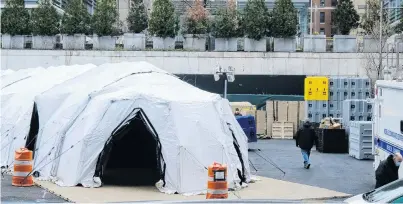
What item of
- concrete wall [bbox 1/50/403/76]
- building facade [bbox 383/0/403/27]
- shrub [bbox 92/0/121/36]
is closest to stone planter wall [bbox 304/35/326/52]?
concrete wall [bbox 1/50/403/76]

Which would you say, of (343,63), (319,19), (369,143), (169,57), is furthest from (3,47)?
(319,19)

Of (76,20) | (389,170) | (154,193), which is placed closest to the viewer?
(389,170)

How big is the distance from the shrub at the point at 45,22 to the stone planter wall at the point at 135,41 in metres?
4.05

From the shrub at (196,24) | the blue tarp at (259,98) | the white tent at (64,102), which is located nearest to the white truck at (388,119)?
the white tent at (64,102)

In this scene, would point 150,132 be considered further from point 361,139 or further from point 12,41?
point 12,41

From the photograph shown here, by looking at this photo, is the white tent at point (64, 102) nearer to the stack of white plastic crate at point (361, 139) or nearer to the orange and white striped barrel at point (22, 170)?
Answer: the orange and white striped barrel at point (22, 170)

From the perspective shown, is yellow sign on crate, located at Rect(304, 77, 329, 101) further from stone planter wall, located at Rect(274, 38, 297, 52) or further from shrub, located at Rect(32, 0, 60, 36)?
shrub, located at Rect(32, 0, 60, 36)

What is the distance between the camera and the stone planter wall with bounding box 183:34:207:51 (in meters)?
37.4

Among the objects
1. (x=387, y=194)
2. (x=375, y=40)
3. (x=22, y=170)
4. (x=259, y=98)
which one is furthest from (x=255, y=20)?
(x=387, y=194)

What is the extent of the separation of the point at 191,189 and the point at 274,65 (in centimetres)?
2159

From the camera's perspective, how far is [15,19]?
126 ft

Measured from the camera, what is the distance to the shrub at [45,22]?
37.9 metres

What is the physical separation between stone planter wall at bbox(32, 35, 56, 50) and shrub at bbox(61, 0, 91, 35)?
873 millimetres

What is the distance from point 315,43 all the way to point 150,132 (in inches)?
870
